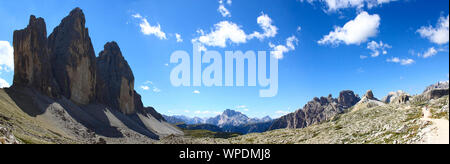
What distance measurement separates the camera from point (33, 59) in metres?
117

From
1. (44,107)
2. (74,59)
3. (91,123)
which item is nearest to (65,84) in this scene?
(74,59)

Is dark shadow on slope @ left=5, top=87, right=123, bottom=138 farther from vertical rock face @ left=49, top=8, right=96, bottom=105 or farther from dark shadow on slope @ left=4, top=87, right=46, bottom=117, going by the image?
vertical rock face @ left=49, top=8, right=96, bottom=105

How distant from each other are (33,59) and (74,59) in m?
31.0

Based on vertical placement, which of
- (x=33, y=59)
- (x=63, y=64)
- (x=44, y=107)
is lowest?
(x=44, y=107)

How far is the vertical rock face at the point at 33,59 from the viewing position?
110562 mm

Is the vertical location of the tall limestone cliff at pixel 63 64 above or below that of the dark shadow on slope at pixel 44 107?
above

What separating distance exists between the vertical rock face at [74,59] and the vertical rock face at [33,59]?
522 inches

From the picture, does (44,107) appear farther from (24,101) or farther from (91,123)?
(91,123)

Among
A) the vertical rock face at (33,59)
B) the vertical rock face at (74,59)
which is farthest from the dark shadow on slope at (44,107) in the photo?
the vertical rock face at (74,59)

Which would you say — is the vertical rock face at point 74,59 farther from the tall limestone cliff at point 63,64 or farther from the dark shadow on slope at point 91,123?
the dark shadow on slope at point 91,123
